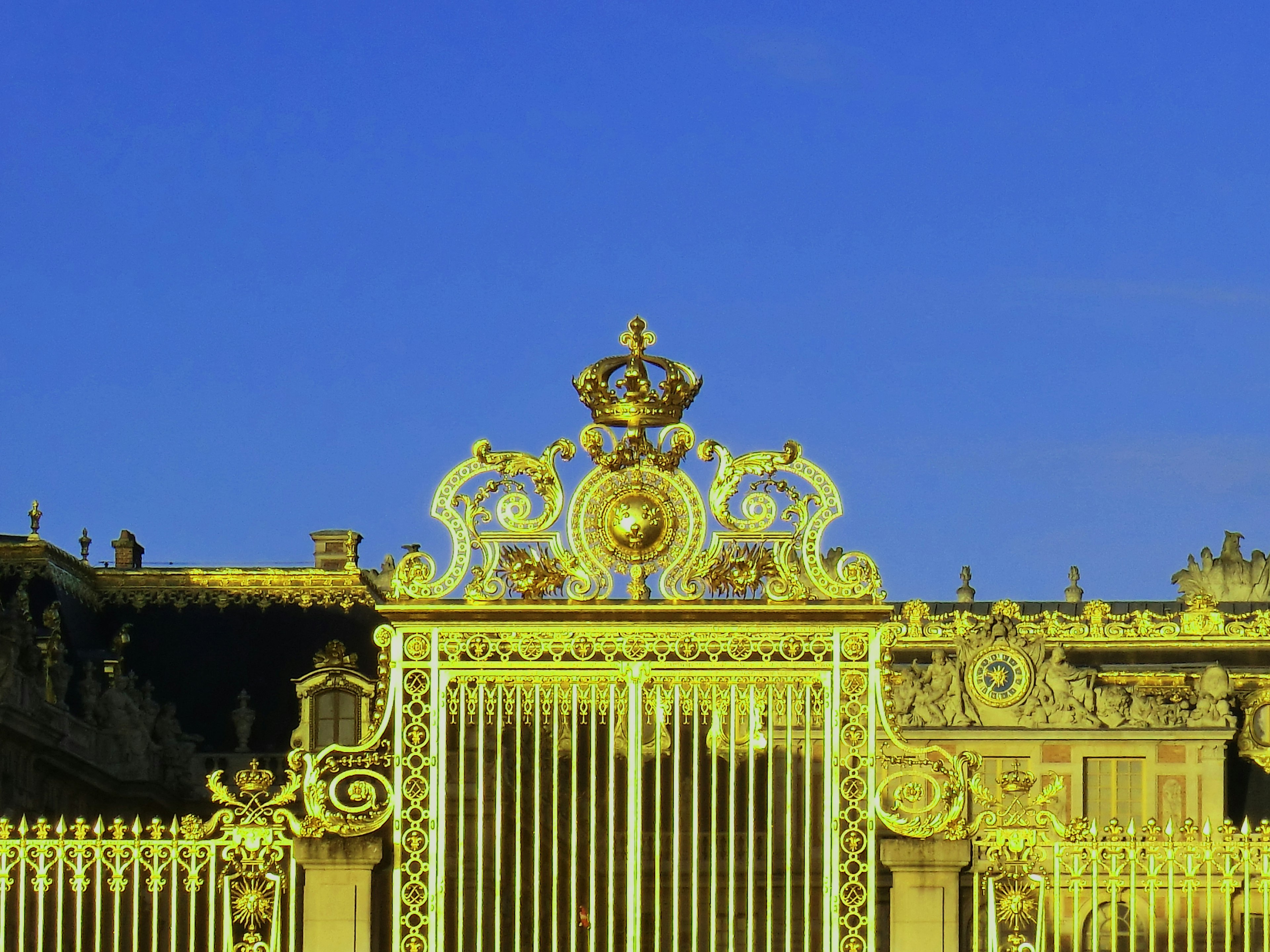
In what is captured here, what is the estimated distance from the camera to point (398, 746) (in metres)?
20.7

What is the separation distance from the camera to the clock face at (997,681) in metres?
40.1

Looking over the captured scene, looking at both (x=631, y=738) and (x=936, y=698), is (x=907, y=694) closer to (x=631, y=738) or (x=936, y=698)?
(x=936, y=698)

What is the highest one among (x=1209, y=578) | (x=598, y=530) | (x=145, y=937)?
(x=1209, y=578)

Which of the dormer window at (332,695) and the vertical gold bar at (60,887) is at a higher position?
the dormer window at (332,695)

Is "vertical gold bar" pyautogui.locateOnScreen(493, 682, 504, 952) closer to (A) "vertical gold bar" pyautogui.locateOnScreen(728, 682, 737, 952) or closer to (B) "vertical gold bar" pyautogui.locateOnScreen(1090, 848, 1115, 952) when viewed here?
(A) "vertical gold bar" pyautogui.locateOnScreen(728, 682, 737, 952)

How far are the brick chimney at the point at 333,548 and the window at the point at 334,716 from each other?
6005 millimetres

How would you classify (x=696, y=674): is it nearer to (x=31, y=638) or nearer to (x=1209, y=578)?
(x=31, y=638)

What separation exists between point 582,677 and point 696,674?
0.63 m

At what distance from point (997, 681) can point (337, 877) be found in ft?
66.6

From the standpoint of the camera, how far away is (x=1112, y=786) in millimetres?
40031

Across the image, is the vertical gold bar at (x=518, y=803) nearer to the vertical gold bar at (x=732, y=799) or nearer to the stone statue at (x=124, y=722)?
the vertical gold bar at (x=732, y=799)

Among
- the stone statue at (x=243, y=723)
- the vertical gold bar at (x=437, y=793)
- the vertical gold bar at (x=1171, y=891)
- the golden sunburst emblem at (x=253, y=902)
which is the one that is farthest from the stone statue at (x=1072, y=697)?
the golden sunburst emblem at (x=253, y=902)

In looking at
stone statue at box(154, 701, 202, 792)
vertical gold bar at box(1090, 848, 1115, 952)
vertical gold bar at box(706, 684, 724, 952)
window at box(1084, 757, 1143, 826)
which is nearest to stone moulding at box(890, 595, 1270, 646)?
window at box(1084, 757, 1143, 826)

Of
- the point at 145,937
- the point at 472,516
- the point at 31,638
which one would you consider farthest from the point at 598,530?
the point at 31,638
